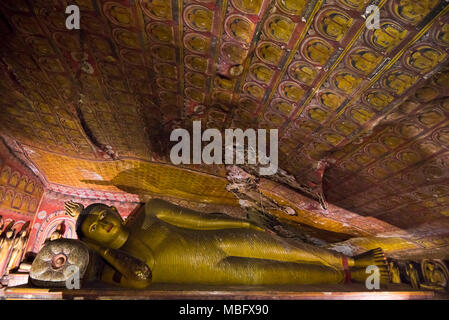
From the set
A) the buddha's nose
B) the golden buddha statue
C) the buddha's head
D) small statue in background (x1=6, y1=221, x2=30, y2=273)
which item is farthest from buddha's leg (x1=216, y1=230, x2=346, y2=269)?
small statue in background (x1=6, y1=221, x2=30, y2=273)

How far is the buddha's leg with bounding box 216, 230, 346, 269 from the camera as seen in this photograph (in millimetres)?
2826

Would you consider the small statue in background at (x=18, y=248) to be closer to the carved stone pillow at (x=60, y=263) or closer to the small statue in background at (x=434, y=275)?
the carved stone pillow at (x=60, y=263)

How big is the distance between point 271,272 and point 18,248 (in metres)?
6.59

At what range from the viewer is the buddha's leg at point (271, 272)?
8.38 feet

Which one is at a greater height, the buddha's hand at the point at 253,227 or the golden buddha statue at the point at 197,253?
the buddha's hand at the point at 253,227

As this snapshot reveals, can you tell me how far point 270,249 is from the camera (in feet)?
9.59

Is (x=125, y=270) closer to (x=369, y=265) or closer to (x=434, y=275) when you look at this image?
(x=369, y=265)

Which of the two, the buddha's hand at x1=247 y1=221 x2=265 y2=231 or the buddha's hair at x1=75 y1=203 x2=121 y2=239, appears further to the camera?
the buddha's hand at x1=247 y1=221 x2=265 y2=231

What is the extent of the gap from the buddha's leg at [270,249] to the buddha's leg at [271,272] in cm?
7

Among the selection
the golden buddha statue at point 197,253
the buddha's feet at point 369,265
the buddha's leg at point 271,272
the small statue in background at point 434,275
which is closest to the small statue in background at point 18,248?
the golden buddha statue at point 197,253

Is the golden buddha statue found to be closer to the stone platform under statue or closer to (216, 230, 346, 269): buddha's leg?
(216, 230, 346, 269): buddha's leg

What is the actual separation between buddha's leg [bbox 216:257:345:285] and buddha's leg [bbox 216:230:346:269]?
0.07 m

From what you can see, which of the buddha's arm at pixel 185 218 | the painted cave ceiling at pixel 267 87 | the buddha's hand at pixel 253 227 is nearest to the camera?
the painted cave ceiling at pixel 267 87

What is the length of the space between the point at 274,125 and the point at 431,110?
1.81 metres
